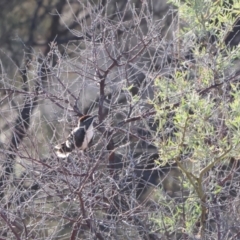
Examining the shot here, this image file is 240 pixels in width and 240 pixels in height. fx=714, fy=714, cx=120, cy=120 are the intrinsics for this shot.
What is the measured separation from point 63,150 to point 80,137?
0.54 ft

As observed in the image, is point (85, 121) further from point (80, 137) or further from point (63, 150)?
point (63, 150)

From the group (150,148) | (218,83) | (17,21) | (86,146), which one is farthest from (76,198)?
(17,21)

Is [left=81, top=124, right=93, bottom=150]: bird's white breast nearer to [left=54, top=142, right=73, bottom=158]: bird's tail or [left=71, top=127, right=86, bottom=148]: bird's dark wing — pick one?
[left=71, top=127, right=86, bottom=148]: bird's dark wing

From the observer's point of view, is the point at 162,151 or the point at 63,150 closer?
the point at 162,151

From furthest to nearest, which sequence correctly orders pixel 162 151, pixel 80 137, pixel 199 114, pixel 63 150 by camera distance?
pixel 80 137
pixel 63 150
pixel 162 151
pixel 199 114

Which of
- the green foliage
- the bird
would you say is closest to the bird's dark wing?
the bird

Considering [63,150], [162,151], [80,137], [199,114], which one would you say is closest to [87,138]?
[80,137]

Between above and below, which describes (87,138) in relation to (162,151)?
below

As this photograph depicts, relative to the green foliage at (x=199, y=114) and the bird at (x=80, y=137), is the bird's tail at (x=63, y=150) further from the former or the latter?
the green foliage at (x=199, y=114)

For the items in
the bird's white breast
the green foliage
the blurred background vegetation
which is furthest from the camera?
the bird's white breast

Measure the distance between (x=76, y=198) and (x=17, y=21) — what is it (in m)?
4.86

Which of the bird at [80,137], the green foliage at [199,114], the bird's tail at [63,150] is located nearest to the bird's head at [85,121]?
the bird at [80,137]

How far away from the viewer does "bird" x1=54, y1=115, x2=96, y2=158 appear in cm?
442

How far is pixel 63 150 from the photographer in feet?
14.6
